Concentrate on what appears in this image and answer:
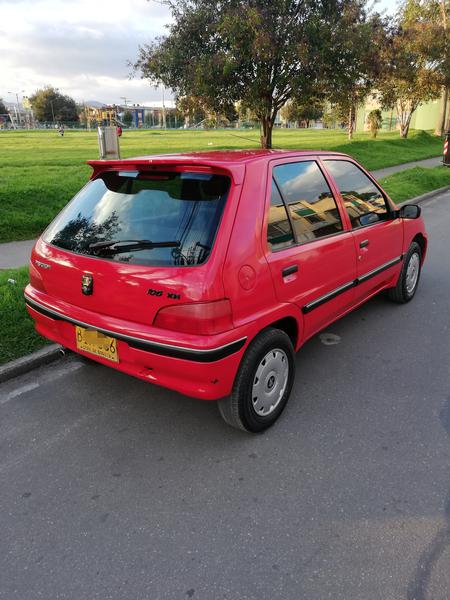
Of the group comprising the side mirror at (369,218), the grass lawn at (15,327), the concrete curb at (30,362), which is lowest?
the concrete curb at (30,362)

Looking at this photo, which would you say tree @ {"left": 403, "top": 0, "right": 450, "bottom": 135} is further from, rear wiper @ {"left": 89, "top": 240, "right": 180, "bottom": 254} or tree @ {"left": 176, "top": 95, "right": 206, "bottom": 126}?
rear wiper @ {"left": 89, "top": 240, "right": 180, "bottom": 254}

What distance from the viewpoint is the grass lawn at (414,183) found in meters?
11.7

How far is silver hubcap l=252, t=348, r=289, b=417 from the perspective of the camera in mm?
2879

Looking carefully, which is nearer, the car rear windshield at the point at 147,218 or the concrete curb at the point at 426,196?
the car rear windshield at the point at 147,218

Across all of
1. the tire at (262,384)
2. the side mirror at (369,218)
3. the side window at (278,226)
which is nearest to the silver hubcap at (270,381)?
the tire at (262,384)

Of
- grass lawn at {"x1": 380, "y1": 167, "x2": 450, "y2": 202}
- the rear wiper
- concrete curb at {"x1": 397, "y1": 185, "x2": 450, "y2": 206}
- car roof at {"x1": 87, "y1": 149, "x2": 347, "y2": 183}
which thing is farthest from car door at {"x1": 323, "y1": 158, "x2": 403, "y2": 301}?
grass lawn at {"x1": 380, "y1": 167, "x2": 450, "y2": 202}

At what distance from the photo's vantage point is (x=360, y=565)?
2066mm

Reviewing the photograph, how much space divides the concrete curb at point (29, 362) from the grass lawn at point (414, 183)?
927cm

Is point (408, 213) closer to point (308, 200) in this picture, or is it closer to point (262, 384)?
point (308, 200)

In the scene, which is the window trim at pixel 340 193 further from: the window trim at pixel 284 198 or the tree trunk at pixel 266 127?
the tree trunk at pixel 266 127

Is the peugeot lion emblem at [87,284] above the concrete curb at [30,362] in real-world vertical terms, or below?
above

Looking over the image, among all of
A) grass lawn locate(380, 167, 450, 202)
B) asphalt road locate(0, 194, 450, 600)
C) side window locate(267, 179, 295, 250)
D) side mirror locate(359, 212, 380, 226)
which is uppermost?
side window locate(267, 179, 295, 250)

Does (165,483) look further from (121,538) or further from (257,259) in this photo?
(257,259)

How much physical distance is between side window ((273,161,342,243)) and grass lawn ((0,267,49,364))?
7.68ft
